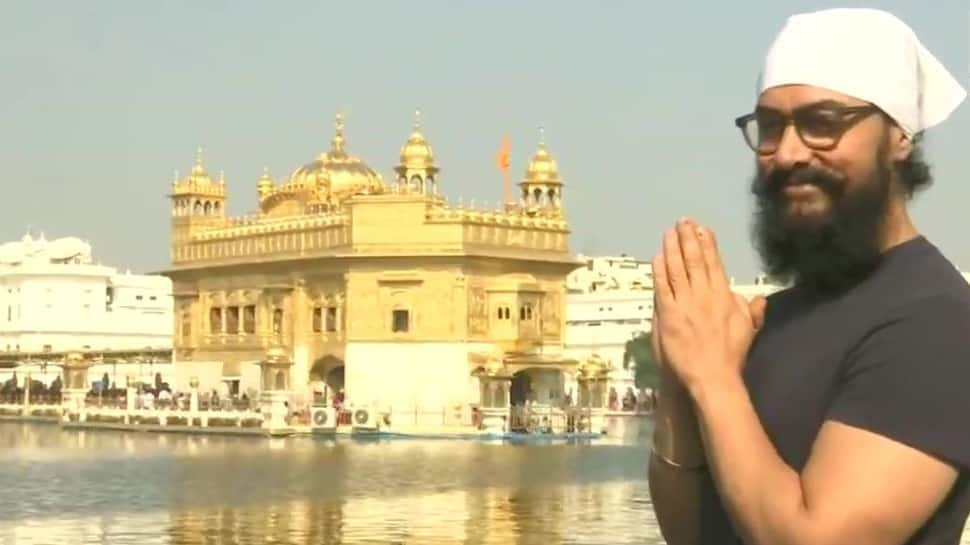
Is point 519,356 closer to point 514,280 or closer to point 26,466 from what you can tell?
point 514,280

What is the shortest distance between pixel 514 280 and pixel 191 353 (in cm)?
965

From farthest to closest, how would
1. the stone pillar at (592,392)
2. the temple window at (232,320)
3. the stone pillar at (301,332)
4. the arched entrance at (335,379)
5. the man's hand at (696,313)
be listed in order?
1. the temple window at (232,320)
2. the arched entrance at (335,379)
3. the stone pillar at (301,332)
4. the stone pillar at (592,392)
5. the man's hand at (696,313)

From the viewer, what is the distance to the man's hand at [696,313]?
1875mm

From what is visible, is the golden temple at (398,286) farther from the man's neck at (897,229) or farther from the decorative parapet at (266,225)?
the man's neck at (897,229)

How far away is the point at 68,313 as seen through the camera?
250 ft

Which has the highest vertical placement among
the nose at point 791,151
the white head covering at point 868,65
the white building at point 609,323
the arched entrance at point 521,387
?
the white building at point 609,323

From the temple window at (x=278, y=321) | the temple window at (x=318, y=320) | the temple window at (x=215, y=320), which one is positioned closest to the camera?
the temple window at (x=318, y=320)

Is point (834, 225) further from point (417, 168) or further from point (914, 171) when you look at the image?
point (417, 168)

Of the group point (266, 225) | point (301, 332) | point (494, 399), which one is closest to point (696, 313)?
point (494, 399)

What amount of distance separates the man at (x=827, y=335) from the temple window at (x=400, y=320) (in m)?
36.6

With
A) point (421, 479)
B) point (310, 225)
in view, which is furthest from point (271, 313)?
point (421, 479)

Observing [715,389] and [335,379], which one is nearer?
[715,389]

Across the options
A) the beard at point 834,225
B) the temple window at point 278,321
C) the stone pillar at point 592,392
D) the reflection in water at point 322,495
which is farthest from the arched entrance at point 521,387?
the beard at point 834,225

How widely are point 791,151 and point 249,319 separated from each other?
41.8 metres
